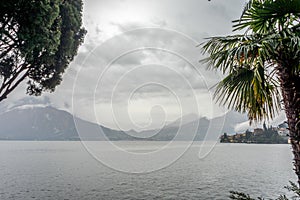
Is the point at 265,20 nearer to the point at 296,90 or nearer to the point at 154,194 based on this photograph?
the point at 296,90

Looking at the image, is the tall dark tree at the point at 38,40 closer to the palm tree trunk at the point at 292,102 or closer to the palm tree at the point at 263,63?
the palm tree at the point at 263,63

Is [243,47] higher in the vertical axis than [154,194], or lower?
higher

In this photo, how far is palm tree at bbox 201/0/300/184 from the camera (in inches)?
147

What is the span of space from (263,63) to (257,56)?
290mm

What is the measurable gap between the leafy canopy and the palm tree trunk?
0.10m

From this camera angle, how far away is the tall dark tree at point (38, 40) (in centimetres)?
781

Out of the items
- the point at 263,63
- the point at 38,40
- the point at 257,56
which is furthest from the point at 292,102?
the point at 38,40

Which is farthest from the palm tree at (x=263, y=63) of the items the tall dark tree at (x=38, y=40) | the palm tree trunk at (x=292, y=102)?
the tall dark tree at (x=38, y=40)

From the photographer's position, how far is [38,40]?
8086mm

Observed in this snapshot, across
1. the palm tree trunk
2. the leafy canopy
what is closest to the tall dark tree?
the leafy canopy

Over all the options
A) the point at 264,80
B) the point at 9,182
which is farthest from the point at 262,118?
Result: the point at 9,182

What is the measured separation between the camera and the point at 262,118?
4730 mm

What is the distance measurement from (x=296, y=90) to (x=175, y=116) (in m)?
11.6

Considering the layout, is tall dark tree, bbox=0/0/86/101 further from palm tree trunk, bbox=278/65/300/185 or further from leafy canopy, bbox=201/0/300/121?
palm tree trunk, bbox=278/65/300/185
